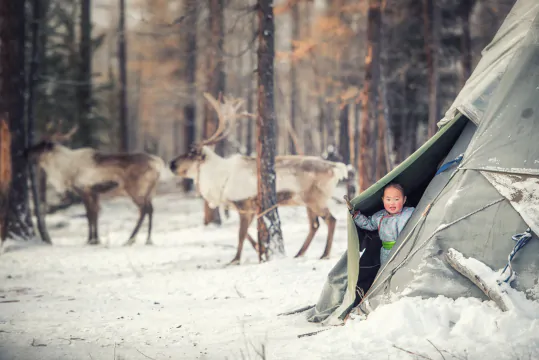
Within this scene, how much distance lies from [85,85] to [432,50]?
1274cm

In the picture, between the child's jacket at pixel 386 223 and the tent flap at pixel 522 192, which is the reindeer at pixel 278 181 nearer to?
the child's jacket at pixel 386 223

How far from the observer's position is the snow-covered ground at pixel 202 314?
387 centimetres

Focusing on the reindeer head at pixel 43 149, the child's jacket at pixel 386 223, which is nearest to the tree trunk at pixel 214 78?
the reindeer head at pixel 43 149

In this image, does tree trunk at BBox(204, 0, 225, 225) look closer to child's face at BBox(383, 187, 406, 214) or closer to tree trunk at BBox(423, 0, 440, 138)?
tree trunk at BBox(423, 0, 440, 138)

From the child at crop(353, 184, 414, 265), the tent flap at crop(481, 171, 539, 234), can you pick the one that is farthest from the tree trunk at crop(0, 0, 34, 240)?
the tent flap at crop(481, 171, 539, 234)

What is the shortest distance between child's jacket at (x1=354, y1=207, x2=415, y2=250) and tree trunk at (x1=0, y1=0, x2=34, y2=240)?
9037 millimetres

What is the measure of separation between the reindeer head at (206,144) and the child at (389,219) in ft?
15.8

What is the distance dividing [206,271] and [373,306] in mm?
4102

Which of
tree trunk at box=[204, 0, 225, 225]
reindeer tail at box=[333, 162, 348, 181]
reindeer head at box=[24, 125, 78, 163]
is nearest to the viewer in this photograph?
reindeer tail at box=[333, 162, 348, 181]

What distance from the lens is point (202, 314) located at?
571 centimetres

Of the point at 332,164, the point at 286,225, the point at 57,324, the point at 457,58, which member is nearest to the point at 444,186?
the point at 57,324

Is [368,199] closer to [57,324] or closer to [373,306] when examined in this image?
[373,306]

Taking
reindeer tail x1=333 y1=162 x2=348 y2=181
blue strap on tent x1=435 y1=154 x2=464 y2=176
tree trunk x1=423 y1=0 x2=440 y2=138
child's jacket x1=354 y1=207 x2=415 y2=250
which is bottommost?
child's jacket x1=354 y1=207 x2=415 y2=250

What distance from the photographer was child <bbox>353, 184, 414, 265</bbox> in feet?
16.8
